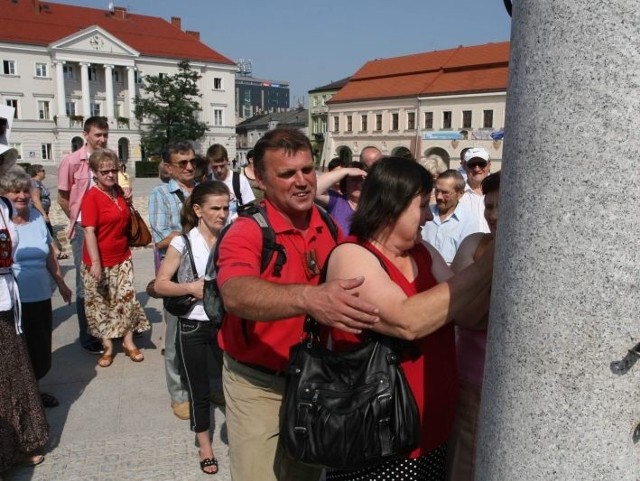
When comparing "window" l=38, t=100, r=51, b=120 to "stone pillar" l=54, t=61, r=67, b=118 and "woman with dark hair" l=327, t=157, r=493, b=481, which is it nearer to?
"stone pillar" l=54, t=61, r=67, b=118

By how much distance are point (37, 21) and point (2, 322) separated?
7665 cm

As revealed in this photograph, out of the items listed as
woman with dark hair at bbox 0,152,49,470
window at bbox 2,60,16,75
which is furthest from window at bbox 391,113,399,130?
woman with dark hair at bbox 0,152,49,470

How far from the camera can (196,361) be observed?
3.71 meters

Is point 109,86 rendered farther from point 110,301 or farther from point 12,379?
point 12,379

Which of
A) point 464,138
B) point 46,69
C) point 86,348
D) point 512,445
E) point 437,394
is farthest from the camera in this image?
point 46,69

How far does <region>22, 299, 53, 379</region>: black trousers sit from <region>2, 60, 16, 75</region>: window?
224 feet

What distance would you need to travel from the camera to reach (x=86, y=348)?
5961 mm

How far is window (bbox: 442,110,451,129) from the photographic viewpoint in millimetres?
55156

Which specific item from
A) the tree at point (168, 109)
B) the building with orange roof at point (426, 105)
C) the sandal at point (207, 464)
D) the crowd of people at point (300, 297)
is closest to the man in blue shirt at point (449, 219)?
the crowd of people at point (300, 297)

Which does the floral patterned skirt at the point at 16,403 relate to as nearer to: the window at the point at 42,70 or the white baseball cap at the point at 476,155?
the white baseball cap at the point at 476,155

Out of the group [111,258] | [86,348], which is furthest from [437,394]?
[86,348]

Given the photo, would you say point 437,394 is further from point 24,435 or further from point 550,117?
point 24,435

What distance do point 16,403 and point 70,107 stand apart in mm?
69776

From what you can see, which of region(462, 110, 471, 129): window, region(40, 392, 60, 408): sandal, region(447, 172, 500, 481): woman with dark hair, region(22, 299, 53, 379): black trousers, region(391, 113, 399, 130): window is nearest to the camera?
region(447, 172, 500, 481): woman with dark hair
